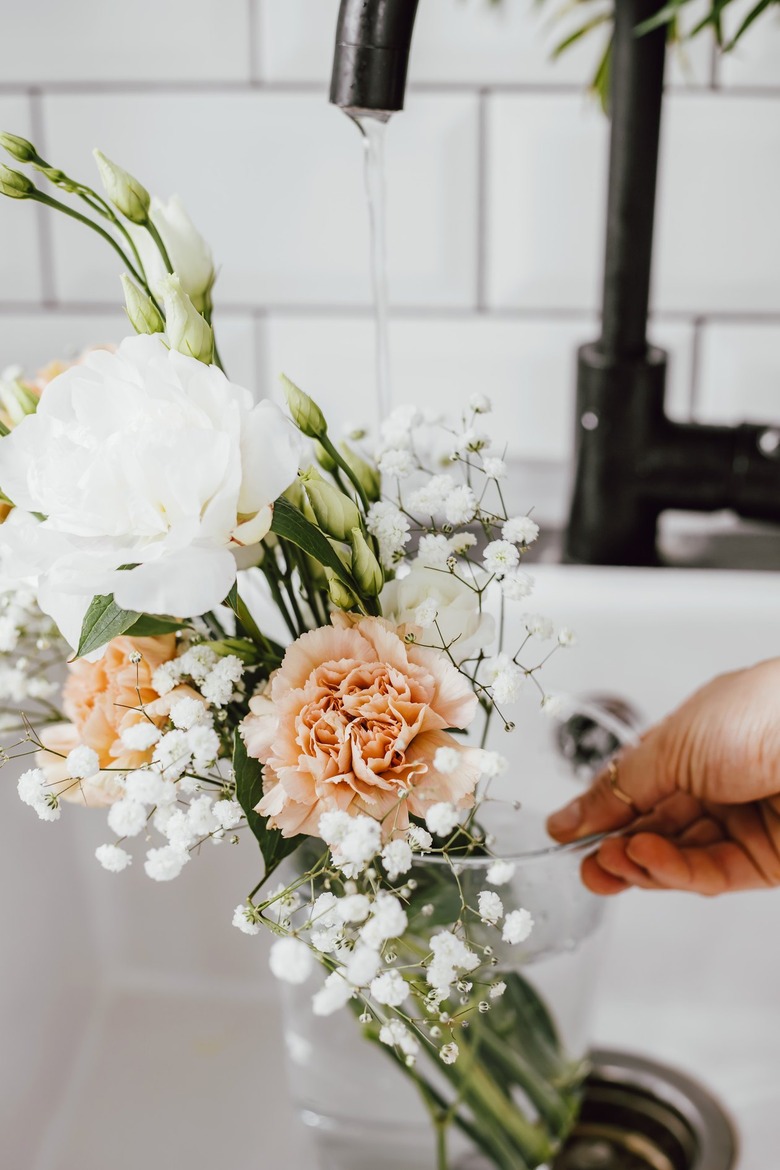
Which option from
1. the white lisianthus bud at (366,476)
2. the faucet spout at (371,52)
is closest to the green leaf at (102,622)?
the white lisianthus bud at (366,476)

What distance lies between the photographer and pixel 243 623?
0.37 metres

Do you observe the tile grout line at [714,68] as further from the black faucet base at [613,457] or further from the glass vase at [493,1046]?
the glass vase at [493,1046]

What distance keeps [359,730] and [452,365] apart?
510 mm

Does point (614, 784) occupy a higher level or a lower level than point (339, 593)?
lower

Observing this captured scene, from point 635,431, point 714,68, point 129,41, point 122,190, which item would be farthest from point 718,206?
point 122,190

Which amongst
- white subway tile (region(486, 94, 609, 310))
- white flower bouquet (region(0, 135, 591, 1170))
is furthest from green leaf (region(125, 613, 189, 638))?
white subway tile (region(486, 94, 609, 310))

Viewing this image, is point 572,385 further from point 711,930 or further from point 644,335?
point 711,930

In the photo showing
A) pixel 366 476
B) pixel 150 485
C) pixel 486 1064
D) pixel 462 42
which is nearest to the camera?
pixel 150 485

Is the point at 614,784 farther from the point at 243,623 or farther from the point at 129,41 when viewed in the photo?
the point at 129,41

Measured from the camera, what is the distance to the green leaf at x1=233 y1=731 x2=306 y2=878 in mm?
344

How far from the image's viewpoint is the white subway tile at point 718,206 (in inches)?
28.4

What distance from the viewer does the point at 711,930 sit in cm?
71

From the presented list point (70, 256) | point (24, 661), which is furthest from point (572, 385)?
point (24, 661)

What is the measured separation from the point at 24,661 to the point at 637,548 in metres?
0.40
